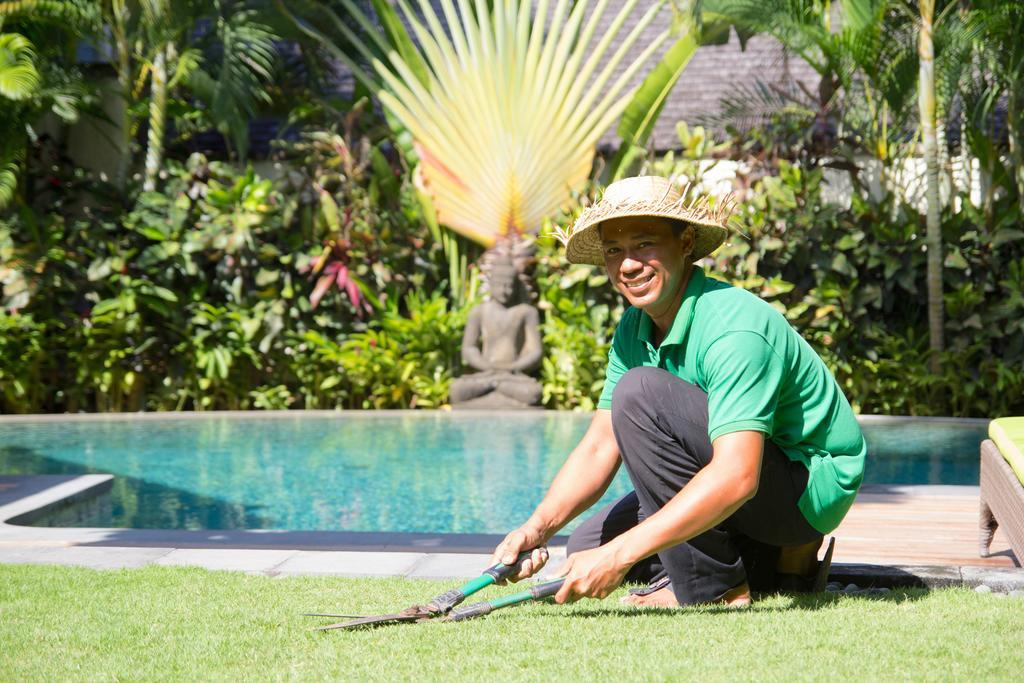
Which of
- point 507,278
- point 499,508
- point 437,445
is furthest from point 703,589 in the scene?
point 507,278

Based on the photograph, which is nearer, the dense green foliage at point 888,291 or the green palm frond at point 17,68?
the green palm frond at point 17,68

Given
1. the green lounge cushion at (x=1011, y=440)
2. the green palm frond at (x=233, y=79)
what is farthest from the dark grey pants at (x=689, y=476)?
the green palm frond at (x=233, y=79)

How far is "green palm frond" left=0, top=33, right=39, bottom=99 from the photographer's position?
29.8ft

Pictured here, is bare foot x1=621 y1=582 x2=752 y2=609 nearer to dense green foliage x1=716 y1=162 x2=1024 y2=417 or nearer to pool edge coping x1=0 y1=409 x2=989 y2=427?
pool edge coping x1=0 y1=409 x2=989 y2=427

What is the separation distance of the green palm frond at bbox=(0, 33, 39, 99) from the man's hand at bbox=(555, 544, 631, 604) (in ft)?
25.7

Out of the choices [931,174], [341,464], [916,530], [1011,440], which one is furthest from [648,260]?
[931,174]

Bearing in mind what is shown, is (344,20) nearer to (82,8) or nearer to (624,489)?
(82,8)

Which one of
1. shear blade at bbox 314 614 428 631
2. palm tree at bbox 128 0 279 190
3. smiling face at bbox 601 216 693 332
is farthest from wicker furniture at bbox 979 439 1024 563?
palm tree at bbox 128 0 279 190

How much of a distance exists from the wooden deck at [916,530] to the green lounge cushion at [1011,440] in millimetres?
415

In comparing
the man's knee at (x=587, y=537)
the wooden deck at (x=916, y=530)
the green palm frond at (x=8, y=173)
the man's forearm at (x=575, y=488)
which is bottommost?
the wooden deck at (x=916, y=530)

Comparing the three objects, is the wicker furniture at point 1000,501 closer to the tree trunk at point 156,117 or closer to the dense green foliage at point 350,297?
the dense green foliage at point 350,297

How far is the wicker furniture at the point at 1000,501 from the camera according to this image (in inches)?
134

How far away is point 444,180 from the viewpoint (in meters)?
11.4

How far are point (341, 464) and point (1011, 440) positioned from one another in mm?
4752
